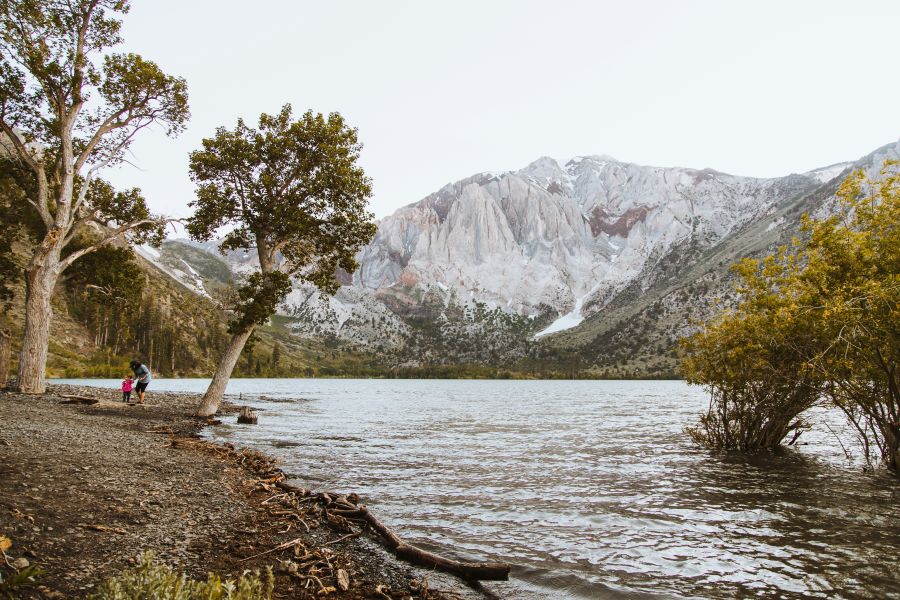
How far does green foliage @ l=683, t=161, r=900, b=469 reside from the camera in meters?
17.4

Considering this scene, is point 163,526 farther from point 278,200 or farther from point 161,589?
point 278,200

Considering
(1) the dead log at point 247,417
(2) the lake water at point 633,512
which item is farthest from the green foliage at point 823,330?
(1) the dead log at point 247,417

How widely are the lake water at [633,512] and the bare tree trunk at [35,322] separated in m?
11.6

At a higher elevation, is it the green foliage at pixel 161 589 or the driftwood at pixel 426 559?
the green foliage at pixel 161 589

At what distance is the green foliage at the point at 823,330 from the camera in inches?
684

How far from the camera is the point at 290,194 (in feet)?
109

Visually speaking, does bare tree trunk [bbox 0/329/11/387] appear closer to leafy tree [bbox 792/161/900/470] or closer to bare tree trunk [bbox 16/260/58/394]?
bare tree trunk [bbox 16/260/58/394]

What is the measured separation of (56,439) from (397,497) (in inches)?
464

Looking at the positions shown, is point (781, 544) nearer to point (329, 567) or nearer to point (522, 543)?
point (522, 543)

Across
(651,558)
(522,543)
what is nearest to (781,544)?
(651,558)

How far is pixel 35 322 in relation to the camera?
28.9m

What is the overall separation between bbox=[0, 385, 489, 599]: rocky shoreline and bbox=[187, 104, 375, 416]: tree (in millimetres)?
15508

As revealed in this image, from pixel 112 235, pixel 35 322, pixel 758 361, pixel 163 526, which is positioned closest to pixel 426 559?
pixel 163 526

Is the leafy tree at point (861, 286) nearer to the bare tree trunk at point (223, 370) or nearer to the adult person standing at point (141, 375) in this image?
the bare tree trunk at point (223, 370)
